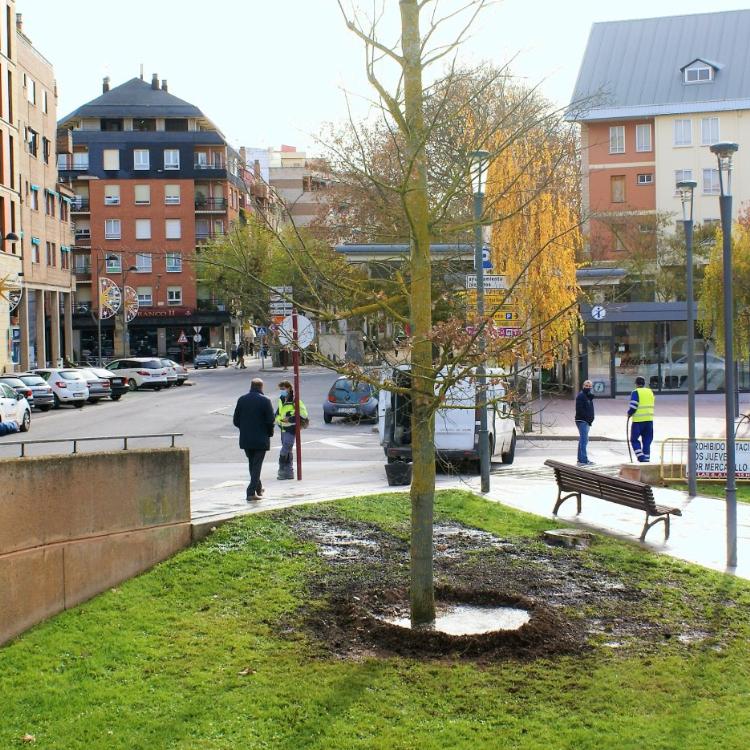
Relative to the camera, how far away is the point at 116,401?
43.0 meters

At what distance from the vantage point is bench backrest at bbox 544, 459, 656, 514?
40.2ft

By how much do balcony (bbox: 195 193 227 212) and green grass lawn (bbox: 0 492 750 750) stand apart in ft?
261

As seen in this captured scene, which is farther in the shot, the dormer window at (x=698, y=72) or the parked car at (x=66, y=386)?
the dormer window at (x=698, y=72)

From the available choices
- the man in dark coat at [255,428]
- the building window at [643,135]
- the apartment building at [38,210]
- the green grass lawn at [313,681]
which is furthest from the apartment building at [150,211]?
the green grass lawn at [313,681]

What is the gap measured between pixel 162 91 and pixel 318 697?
88.4m

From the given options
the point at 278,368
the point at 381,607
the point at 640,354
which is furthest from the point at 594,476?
the point at 278,368

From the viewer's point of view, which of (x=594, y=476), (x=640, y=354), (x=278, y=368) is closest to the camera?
(x=594, y=476)

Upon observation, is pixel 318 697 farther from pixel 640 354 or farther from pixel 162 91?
pixel 162 91

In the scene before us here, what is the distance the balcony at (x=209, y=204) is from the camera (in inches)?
3440

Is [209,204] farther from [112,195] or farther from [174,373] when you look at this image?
[174,373]

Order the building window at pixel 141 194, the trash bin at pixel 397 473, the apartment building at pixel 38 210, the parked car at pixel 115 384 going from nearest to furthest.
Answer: the trash bin at pixel 397 473
the parked car at pixel 115 384
the apartment building at pixel 38 210
the building window at pixel 141 194

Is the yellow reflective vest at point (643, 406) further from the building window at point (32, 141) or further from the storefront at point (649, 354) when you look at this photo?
the building window at point (32, 141)

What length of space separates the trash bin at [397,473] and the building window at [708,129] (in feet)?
162

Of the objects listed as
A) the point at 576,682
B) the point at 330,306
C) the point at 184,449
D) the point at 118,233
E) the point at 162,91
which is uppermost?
the point at 162,91
